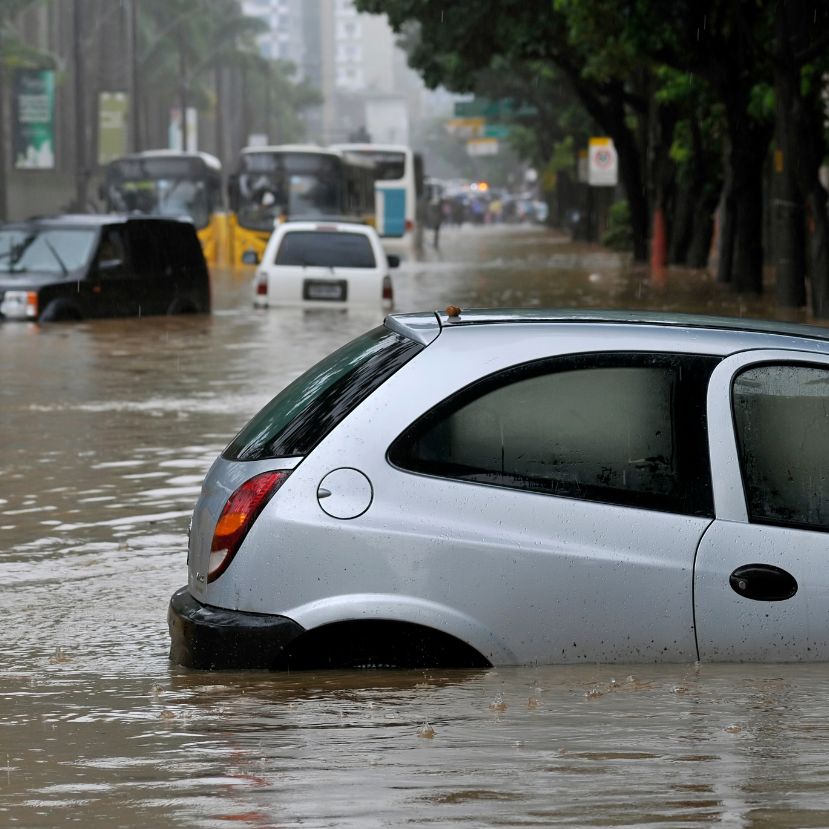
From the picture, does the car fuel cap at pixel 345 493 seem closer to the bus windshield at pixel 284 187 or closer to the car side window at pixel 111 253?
the car side window at pixel 111 253

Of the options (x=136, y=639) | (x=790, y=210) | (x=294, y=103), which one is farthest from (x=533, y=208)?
(x=136, y=639)

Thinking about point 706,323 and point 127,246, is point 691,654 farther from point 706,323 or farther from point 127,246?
point 127,246

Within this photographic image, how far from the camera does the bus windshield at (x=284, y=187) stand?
4972 centimetres

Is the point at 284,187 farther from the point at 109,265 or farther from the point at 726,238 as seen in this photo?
the point at 109,265

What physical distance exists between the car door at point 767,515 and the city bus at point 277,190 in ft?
144

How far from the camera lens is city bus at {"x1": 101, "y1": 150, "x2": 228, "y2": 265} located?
50219mm

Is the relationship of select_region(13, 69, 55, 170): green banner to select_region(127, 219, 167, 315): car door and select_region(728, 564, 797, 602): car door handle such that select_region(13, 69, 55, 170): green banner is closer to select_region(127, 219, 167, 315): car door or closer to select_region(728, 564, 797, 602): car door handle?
select_region(127, 219, 167, 315): car door

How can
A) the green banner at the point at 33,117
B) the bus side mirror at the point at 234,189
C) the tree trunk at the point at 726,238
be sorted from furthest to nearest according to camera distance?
the green banner at the point at 33,117
the bus side mirror at the point at 234,189
the tree trunk at the point at 726,238

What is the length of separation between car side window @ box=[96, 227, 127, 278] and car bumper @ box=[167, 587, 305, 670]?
1905 centimetres

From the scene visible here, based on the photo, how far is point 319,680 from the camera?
223 inches

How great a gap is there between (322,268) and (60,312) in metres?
3.75

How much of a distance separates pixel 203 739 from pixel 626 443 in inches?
56.4

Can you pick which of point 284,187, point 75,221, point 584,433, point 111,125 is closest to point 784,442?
point 584,433

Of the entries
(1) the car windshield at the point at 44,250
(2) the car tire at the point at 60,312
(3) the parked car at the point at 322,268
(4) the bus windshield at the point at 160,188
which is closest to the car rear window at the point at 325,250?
(3) the parked car at the point at 322,268
